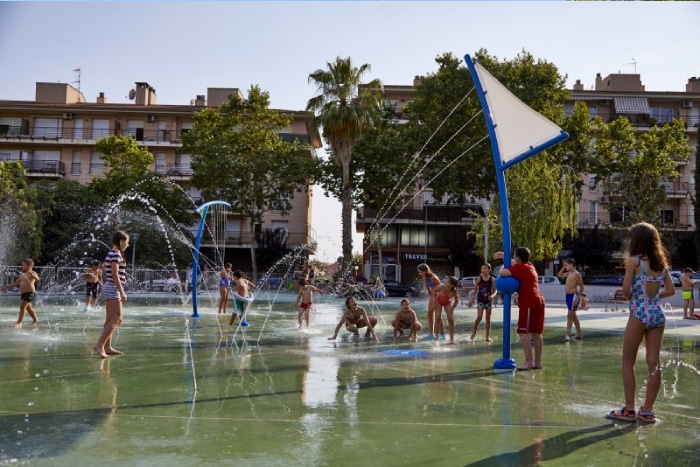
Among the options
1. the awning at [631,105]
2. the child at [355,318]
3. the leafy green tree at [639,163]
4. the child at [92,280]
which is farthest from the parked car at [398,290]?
the awning at [631,105]

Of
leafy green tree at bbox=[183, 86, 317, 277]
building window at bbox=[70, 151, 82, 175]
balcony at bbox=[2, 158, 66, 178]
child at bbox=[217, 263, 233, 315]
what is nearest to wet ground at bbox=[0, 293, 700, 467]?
child at bbox=[217, 263, 233, 315]

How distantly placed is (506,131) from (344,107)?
970 inches

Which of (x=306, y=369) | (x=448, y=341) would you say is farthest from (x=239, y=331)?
(x=306, y=369)

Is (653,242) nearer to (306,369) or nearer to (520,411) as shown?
(520,411)

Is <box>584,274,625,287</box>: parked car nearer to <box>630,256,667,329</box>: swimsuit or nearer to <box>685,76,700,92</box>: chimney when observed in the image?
<box>685,76,700,92</box>: chimney

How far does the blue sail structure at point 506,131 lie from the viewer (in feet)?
27.3

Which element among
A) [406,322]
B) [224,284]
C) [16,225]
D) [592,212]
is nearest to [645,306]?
→ [406,322]

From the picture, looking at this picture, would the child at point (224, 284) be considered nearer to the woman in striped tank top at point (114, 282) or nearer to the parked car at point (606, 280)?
the woman in striped tank top at point (114, 282)

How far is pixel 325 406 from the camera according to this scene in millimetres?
6094

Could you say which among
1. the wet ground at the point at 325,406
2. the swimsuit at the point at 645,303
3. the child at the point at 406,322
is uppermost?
the swimsuit at the point at 645,303

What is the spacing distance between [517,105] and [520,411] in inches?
164

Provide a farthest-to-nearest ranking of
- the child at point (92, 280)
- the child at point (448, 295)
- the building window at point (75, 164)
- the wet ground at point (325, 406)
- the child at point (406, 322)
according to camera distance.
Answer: the building window at point (75, 164)
the child at point (92, 280)
the child at point (406, 322)
the child at point (448, 295)
the wet ground at point (325, 406)

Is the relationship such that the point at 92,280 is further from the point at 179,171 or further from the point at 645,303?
the point at 179,171

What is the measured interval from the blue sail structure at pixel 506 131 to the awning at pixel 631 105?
171 feet
